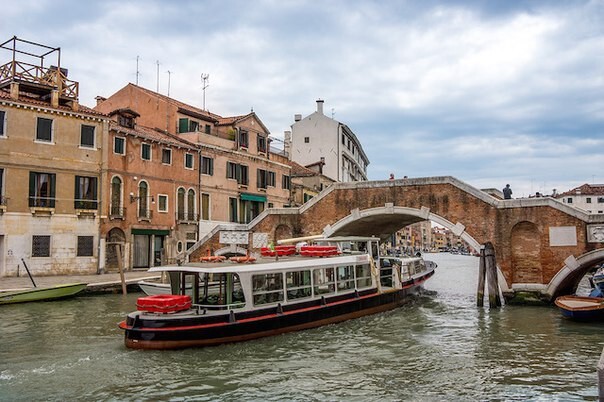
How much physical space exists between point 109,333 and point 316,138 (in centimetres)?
3449

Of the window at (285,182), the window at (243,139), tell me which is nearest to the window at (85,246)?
the window at (243,139)

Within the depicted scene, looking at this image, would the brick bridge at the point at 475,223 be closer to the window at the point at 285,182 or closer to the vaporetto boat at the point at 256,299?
the vaporetto boat at the point at 256,299

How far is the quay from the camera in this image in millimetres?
19247

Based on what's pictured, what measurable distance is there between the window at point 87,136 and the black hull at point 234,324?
14.4 m

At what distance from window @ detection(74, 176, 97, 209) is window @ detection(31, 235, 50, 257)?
1.89 metres

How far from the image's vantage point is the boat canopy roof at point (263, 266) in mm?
12453

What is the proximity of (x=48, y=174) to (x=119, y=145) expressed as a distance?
3583 millimetres

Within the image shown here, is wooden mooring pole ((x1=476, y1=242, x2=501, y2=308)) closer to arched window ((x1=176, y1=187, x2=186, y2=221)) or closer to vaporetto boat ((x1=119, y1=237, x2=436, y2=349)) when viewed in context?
vaporetto boat ((x1=119, y1=237, x2=436, y2=349))

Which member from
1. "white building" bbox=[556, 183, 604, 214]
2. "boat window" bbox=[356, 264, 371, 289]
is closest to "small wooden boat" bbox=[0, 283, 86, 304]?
"boat window" bbox=[356, 264, 371, 289]

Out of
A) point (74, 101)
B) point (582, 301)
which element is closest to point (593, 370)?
point (582, 301)

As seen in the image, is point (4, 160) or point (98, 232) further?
point (98, 232)

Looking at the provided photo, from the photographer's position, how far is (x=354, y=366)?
34.4 feet

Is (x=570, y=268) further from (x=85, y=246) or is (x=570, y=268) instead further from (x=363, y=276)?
(x=85, y=246)

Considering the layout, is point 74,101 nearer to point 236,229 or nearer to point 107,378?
point 236,229
